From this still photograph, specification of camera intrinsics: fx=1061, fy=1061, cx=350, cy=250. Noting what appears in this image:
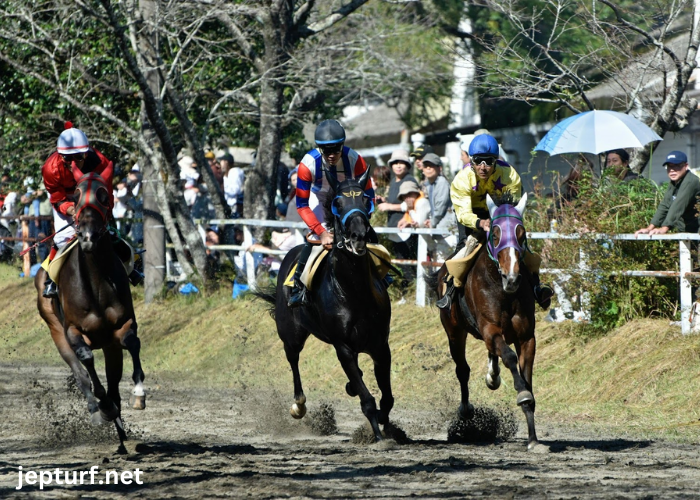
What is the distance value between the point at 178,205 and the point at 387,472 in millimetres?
11241

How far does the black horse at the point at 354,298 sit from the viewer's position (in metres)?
8.32

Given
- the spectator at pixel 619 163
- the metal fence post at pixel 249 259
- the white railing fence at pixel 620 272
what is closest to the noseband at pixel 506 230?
the white railing fence at pixel 620 272

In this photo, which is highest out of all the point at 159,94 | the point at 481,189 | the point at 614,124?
the point at 159,94

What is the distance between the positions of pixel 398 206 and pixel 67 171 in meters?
5.90

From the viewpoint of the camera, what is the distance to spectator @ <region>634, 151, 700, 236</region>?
10703 millimetres

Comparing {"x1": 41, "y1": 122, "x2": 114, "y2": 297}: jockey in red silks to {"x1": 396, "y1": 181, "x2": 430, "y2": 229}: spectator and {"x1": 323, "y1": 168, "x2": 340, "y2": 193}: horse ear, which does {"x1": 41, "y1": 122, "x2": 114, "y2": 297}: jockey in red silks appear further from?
{"x1": 396, "y1": 181, "x2": 430, "y2": 229}: spectator

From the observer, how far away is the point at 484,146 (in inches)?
345

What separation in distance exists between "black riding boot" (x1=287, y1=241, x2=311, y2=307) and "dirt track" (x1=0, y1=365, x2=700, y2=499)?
1220 millimetres

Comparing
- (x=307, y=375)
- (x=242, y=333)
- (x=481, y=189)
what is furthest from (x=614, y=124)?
(x=242, y=333)

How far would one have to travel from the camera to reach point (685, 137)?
22719 millimetres

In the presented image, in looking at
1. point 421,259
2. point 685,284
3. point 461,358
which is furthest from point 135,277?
point 685,284

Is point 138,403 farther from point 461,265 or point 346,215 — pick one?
point 461,265

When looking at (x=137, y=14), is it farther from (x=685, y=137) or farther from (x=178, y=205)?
(x=685, y=137)

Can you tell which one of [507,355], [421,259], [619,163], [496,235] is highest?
[619,163]
